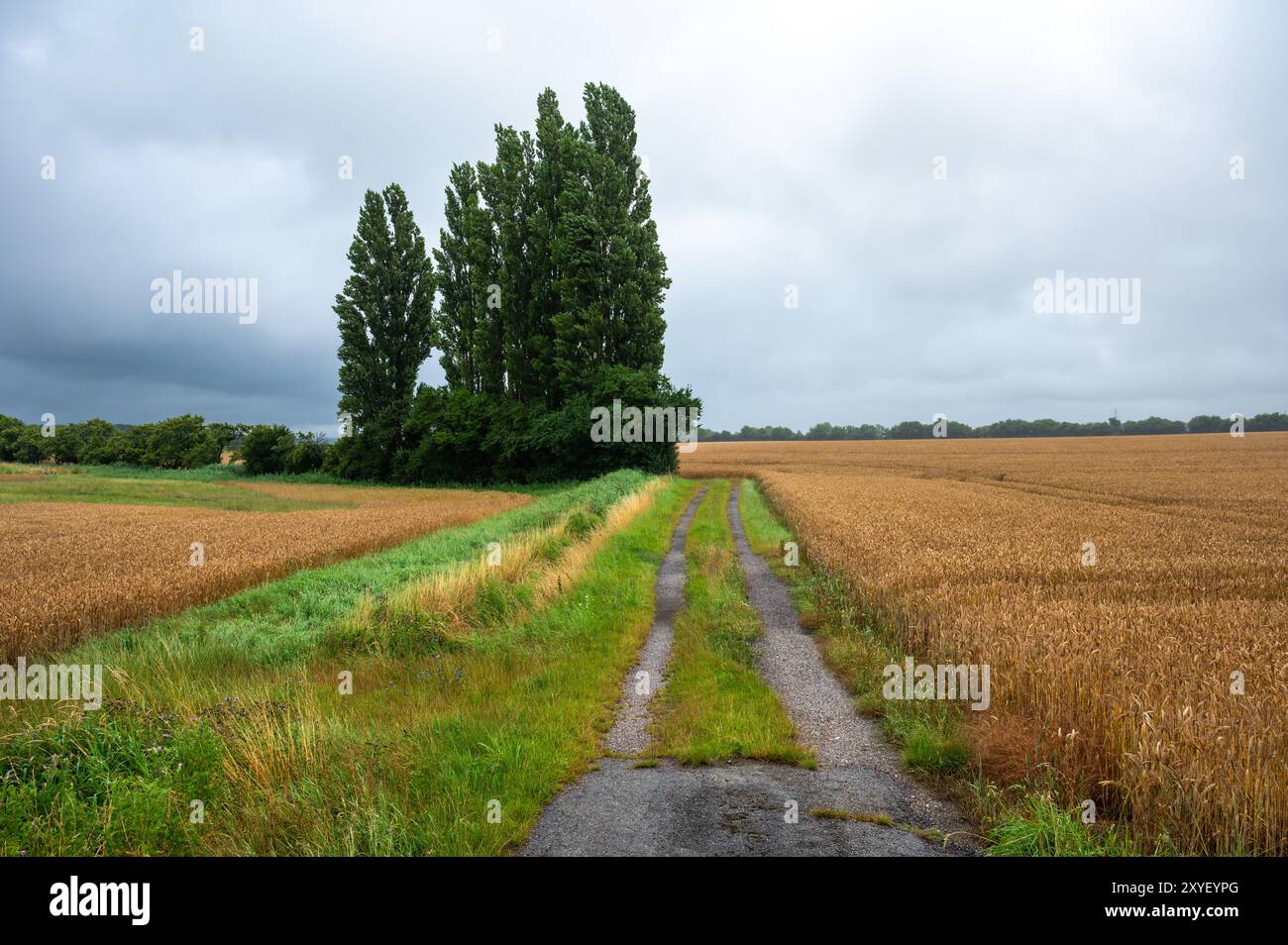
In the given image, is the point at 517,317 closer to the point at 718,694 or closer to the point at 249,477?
the point at 249,477

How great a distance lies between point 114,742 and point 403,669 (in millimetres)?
3890

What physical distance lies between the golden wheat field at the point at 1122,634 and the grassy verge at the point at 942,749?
0.31m

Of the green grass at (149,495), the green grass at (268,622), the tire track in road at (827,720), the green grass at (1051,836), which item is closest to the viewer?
the green grass at (1051,836)

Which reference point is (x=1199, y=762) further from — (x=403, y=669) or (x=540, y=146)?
(x=540, y=146)

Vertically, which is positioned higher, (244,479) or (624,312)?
(624,312)

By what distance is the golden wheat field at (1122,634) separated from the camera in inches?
176

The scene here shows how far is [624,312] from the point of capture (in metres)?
45.4

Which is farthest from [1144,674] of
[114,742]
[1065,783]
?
[114,742]

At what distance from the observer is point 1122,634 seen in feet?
25.8

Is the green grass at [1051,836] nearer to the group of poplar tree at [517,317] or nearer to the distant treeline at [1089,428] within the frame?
the group of poplar tree at [517,317]

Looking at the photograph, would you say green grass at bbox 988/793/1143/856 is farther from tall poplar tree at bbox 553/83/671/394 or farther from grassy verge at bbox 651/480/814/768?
tall poplar tree at bbox 553/83/671/394
